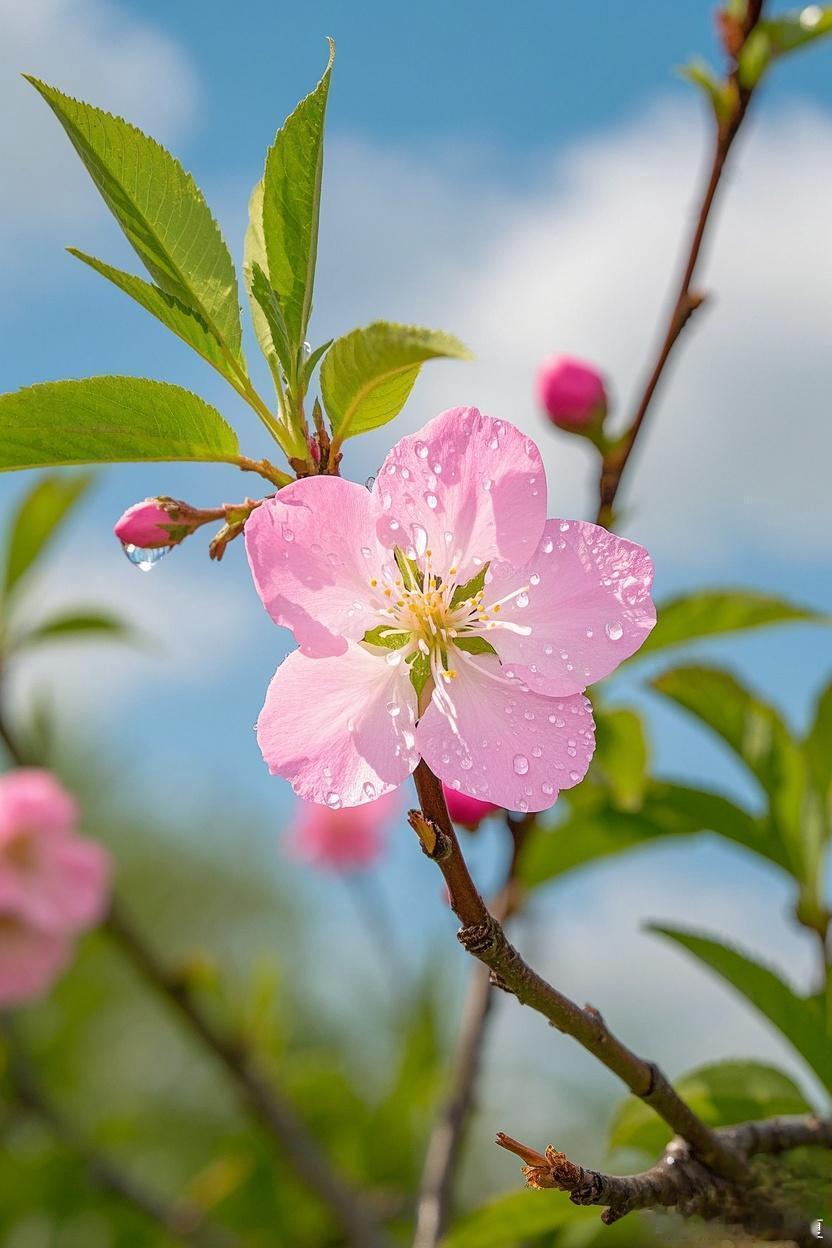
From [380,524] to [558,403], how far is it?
2.19 feet

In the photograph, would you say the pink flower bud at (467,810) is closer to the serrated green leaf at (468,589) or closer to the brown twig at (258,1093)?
the serrated green leaf at (468,589)

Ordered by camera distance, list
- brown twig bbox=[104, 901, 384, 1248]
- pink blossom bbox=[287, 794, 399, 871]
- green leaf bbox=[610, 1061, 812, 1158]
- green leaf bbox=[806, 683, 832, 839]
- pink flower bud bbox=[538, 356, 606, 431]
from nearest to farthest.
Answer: green leaf bbox=[610, 1061, 812, 1158] < pink flower bud bbox=[538, 356, 606, 431] < green leaf bbox=[806, 683, 832, 839] < brown twig bbox=[104, 901, 384, 1248] < pink blossom bbox=[287, 794, 399, 871]

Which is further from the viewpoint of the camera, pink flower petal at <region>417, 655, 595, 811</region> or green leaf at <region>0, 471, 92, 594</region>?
green leaf at <region>0, 471, 92, 594</region>

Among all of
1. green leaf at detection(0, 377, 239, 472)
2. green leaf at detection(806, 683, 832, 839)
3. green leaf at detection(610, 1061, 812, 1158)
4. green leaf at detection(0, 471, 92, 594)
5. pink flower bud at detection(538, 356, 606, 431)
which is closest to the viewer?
green leaf at detection(0, 377, 239, 472)

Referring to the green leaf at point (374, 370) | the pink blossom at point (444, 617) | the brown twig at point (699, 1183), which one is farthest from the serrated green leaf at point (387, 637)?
the brown twig at point (699, 1183)

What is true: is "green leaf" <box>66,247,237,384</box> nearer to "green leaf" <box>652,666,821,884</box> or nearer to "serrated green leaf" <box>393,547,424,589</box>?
"serrated green leaf" <box>393,547,424,589</box>

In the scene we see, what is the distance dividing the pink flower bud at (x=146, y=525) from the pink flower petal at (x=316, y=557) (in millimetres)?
89

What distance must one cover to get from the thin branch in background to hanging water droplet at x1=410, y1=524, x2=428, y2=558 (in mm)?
1799

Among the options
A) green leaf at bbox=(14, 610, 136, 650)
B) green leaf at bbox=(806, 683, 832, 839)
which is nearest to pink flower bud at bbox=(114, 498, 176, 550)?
green leaf at bbox=(806, 683, 832, 839)

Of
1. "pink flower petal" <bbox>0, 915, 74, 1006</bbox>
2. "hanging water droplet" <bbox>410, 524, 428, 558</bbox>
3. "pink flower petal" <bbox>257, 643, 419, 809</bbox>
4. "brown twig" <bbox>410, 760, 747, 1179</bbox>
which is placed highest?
"hanging water droplet" <bbox>410, 524, 428, 558</bbox>

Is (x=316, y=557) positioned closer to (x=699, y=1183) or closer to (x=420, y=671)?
(x=420, y=671)

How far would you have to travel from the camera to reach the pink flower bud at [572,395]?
1401mm

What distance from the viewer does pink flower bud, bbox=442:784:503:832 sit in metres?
1.28

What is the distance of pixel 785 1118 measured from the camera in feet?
3.38
